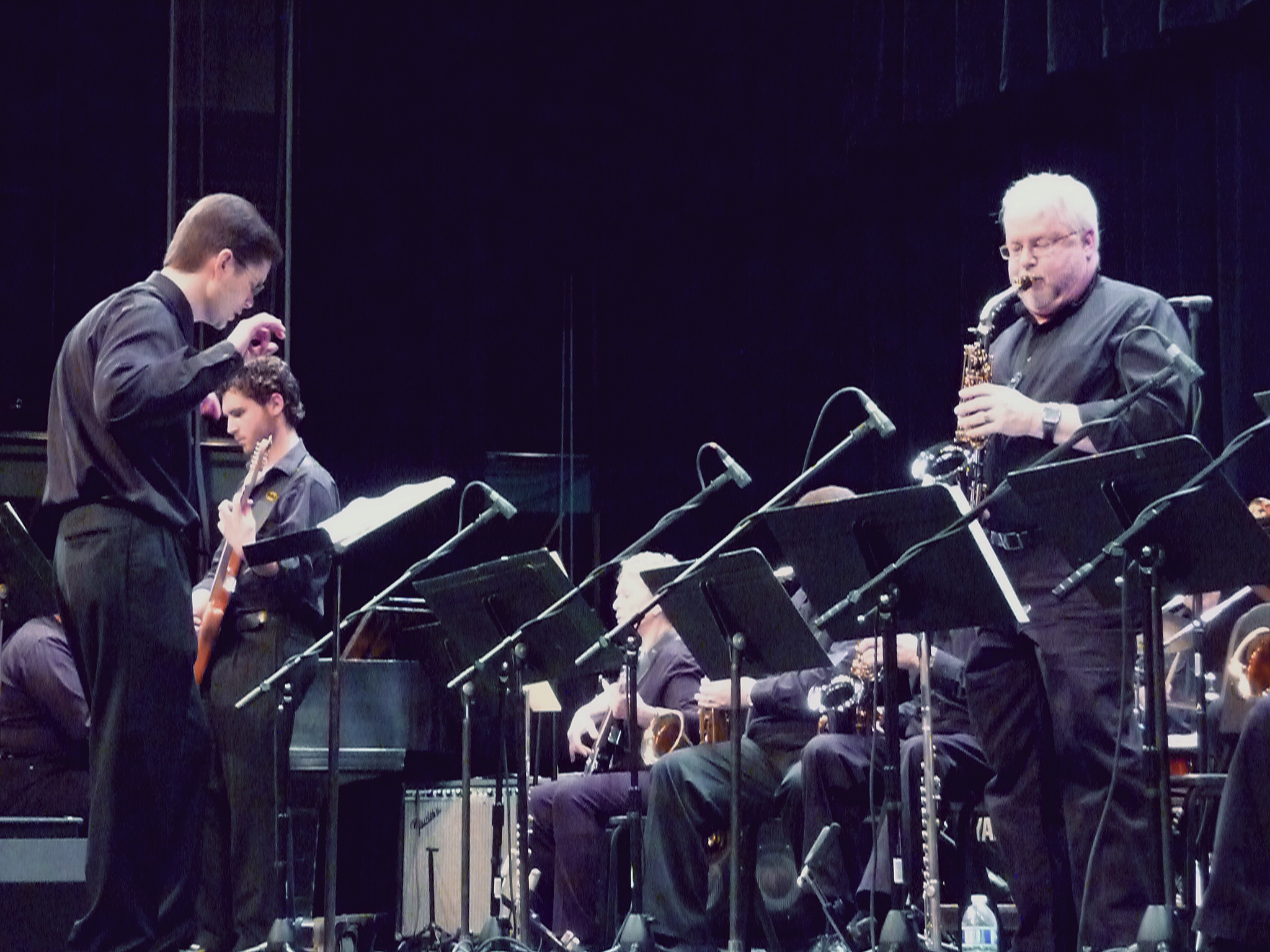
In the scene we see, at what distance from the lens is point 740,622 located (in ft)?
14.1

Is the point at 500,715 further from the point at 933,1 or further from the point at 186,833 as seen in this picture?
the point at 933,1

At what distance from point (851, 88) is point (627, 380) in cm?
210

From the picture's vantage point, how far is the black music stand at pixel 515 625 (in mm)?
4727

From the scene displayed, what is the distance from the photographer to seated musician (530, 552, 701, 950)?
19.7 ft

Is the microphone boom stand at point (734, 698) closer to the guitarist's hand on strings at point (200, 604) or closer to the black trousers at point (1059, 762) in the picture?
the black trousers at point (1059, 762)

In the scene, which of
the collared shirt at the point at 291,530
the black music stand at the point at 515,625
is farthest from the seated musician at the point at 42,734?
the black music stand at the point at 515,625

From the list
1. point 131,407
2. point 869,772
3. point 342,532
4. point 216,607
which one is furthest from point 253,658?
point 869,772

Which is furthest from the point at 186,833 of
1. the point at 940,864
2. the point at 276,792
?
the point at 940,864

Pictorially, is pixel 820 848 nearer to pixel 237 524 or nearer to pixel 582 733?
pixel 582 733

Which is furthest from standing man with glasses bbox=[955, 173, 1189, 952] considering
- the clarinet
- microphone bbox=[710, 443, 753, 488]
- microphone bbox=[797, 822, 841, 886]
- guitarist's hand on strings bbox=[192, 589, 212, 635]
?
guitarist's hand on strings bbox=[192, 589, 212, 635]

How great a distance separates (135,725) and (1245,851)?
2330 mm

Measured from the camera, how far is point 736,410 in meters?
8.86

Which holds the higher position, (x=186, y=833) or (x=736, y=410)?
(x=736, y=410)

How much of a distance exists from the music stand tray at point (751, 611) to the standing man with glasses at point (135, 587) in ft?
4.03
